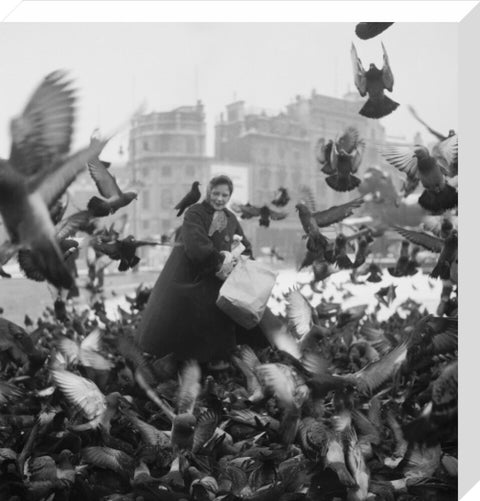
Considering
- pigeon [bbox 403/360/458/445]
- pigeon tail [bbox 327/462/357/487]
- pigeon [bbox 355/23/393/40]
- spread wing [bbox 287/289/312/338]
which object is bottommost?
pigeon tail [bbox 327/462/357/487]

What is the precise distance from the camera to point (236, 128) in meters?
2.49

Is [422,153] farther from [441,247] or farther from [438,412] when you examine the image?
→ [438,412]

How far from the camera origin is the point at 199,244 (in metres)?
2.39

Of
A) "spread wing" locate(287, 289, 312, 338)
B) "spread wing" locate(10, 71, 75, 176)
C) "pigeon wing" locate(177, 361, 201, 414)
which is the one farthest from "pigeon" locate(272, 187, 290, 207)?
"spread wing" locate(10, 71, 75, 176)

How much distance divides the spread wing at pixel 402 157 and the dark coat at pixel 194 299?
609mm

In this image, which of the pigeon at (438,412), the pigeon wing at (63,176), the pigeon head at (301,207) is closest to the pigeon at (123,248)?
the pigeon wing at (63,176)

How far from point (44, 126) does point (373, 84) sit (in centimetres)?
113

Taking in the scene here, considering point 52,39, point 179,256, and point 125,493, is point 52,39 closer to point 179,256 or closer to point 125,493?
point 179,256

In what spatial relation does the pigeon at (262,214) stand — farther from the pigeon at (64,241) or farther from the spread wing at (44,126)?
the spread wing at (44,126)

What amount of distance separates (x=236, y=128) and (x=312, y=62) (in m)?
0.36

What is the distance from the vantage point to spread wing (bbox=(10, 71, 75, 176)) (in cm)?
216

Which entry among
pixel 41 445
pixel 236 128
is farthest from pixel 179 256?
pixel 41 445

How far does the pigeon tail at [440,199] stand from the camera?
8.07ft

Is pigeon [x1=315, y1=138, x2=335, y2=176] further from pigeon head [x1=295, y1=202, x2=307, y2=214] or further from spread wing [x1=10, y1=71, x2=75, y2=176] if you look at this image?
spread wing [x1=10, y1=71, x2=75, y2=176]
